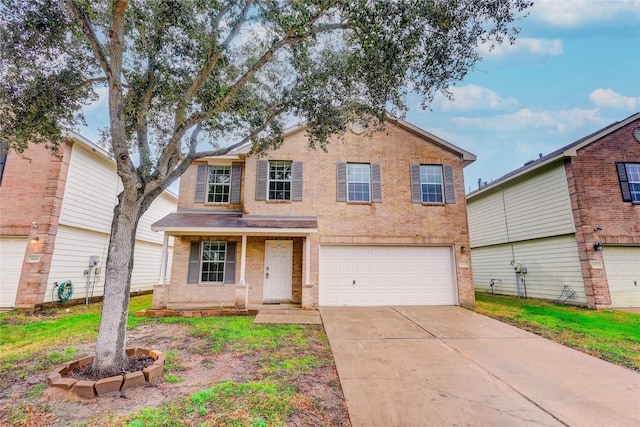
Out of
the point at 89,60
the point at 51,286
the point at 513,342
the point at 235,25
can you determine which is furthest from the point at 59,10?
the point at 513,342

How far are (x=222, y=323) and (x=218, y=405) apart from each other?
463 cm

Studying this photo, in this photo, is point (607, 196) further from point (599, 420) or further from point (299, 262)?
point (299, 262)

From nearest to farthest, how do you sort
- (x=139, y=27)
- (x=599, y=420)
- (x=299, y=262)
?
(x=599, y=420) < (x=139, y=27) < (x=299, y=262)

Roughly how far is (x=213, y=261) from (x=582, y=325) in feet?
37.9

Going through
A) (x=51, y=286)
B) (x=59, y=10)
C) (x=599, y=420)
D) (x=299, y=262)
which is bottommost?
(x=599, y=420)

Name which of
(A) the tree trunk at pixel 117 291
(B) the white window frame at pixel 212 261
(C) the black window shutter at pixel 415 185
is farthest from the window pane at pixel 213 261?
(C) the black window shutter at pixel 415 185

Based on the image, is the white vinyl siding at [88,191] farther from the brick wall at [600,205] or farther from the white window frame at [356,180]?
the brick wall at [600,205]

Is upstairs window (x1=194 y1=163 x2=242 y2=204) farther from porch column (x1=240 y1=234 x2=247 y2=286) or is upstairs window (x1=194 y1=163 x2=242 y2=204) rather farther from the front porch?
porch column (x1=240 y1=234 x2=247 y2=286)

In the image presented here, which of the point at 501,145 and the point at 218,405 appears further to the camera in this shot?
the point at 501,145

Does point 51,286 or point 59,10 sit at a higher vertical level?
point 59,10

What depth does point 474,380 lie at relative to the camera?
434cm

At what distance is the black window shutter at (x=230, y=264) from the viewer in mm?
10797

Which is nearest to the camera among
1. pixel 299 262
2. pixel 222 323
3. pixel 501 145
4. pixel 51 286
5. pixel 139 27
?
pixel 139 27

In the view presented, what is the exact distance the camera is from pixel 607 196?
1054 centimetres
